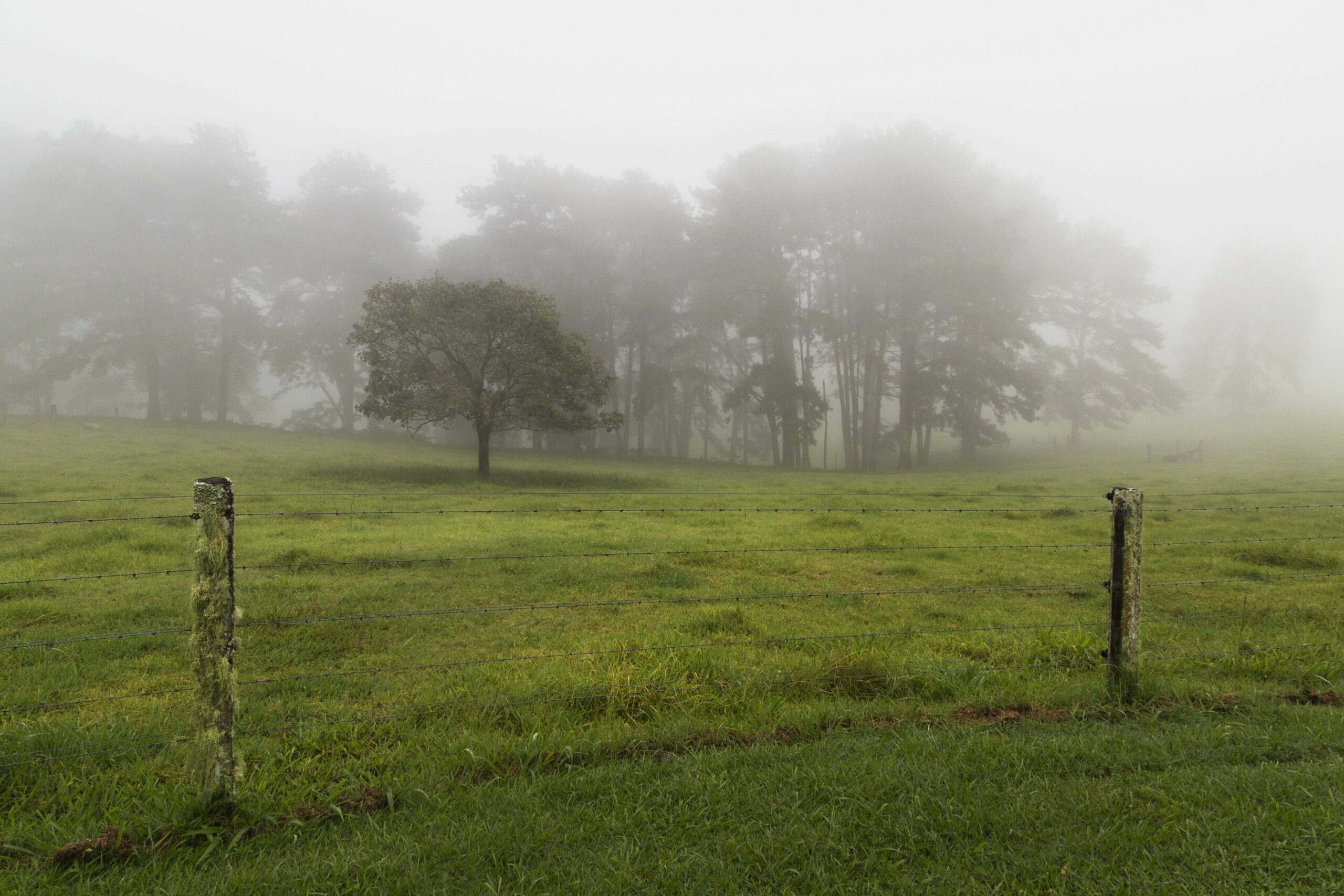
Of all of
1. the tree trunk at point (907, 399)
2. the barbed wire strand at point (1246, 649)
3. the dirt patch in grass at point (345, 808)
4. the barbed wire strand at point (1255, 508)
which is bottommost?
the dirt patch in grass at point (345, 808)

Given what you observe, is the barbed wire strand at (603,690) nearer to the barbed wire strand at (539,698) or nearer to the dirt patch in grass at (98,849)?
the barbed wire strand at (539,698)

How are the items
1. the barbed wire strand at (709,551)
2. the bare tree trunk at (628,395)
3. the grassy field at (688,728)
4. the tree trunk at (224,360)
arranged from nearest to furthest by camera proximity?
the grassy field at (688,728) → the barbed wire strand at (709,551) → the tree trunk at (224,360) → the bare tree trunk at (628,395)

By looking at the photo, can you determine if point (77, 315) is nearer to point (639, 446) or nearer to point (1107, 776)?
point (639, 446)

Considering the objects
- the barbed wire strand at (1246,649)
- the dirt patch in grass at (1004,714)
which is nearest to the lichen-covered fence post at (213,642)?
the dirt patch in grass at (1004,714)

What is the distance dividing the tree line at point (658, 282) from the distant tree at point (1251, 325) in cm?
1720

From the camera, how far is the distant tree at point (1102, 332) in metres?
46.6

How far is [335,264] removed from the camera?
159 ft

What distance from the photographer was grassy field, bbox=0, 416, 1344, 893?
2910 millimetres

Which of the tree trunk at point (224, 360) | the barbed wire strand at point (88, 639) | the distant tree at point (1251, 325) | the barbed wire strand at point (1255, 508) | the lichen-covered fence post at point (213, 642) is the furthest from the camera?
the distant tree at point (1251, 325)

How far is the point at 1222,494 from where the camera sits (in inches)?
723

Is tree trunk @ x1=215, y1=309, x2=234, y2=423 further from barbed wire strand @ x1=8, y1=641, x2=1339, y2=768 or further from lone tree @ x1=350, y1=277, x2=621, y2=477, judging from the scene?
barbed wire strand @ x1=8, y1=641, x2=1339, y2=768

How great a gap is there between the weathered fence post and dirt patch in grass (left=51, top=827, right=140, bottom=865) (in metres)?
5.99

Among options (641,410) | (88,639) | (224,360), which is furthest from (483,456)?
(224,360)

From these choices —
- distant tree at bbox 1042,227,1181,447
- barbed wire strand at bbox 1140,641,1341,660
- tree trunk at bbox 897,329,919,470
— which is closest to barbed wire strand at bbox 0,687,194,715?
barbed wire strand at bbox 1140,641,1341,660
